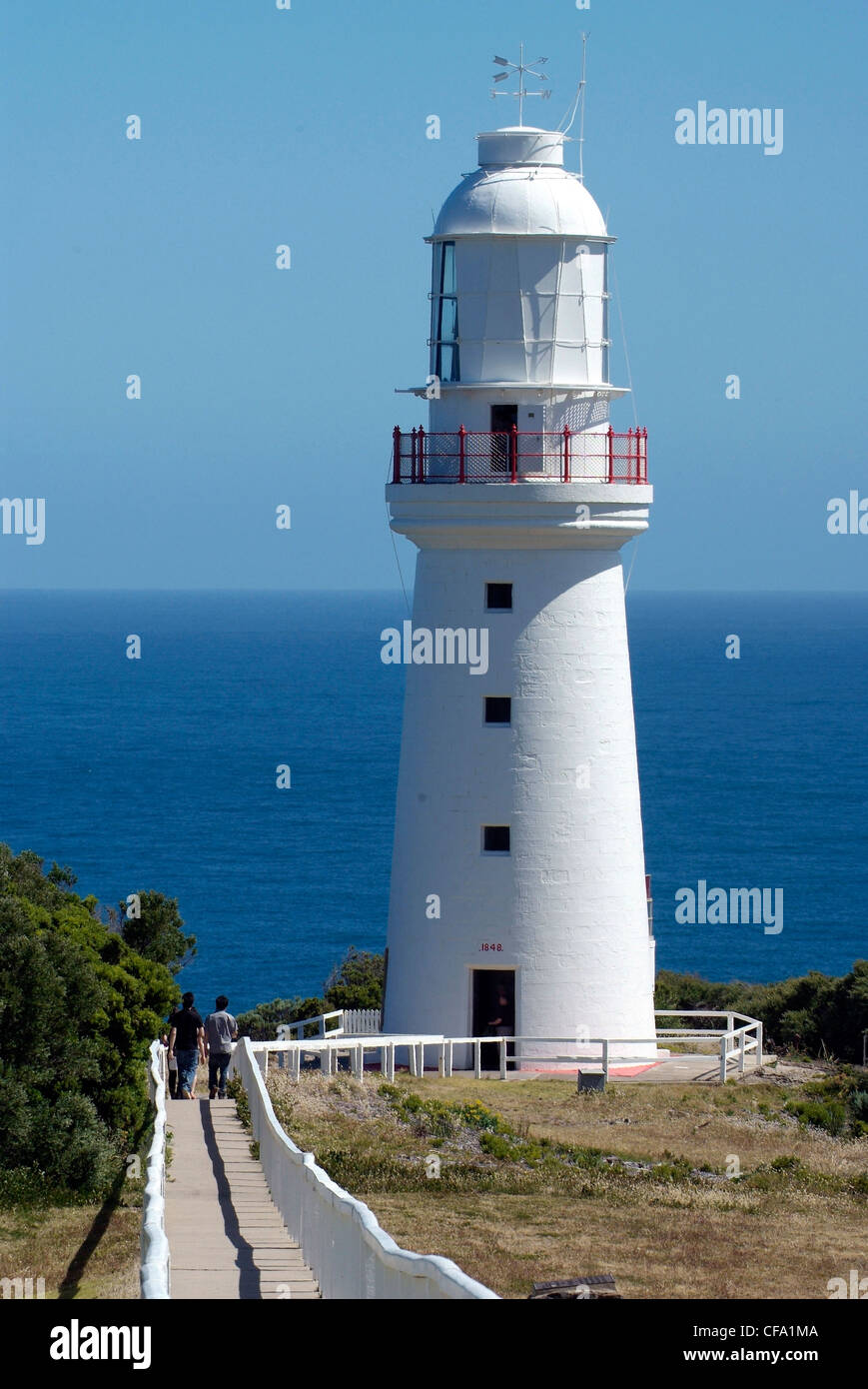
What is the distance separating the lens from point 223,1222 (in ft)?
53.7

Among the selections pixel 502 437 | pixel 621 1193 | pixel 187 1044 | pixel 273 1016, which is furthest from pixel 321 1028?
pixel 273 1016

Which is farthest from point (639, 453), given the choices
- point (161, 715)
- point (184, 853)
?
point (161, 715)

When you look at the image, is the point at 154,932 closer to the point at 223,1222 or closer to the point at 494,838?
the point at 494,838

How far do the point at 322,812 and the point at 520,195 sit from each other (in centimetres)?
8320

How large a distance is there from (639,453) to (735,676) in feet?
560

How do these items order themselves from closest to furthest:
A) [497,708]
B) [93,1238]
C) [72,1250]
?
1. [72,1250]
2. [93,1238]
3. [497,708]

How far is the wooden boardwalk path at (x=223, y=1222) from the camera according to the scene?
14039 mm

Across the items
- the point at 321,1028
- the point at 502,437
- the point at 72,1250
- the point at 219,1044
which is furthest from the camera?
the point at 321,1028

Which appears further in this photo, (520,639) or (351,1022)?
(351,1022)

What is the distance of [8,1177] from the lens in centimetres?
1881

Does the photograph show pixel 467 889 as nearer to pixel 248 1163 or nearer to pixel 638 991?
pixel 638 991
